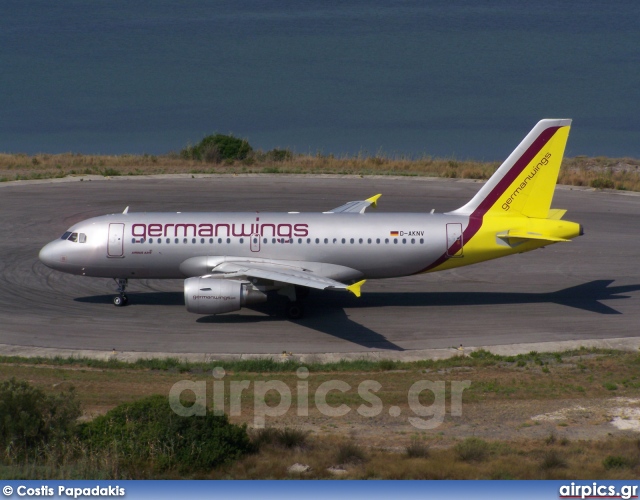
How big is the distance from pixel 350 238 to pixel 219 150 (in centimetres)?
4174

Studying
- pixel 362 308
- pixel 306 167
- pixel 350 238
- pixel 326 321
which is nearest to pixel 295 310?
pixel 326 321

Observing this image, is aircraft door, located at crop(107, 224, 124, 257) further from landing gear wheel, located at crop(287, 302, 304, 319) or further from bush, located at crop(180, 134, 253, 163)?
bush, located at crop(180, 134, 253, 163)

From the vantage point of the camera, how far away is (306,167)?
71125mm

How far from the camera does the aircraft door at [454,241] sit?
3538cm

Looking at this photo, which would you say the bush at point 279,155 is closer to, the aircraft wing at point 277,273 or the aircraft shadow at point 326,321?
the aircraft shadow at point 326,321

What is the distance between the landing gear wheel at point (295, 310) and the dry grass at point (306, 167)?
108ft

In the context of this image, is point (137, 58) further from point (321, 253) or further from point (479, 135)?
point (321, 253)

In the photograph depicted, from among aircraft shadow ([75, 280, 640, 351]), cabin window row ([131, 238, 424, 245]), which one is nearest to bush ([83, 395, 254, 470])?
aircraft shadow ([75, 280, 640, 351])

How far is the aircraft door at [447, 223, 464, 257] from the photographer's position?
116 feet

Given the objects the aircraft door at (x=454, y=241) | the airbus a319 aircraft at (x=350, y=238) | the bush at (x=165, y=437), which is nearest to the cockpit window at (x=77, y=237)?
the airbus a319 aircraft at (x=350, y=238)

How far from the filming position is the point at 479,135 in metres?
117

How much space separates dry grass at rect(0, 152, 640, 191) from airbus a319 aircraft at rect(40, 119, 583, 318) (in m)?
28.7

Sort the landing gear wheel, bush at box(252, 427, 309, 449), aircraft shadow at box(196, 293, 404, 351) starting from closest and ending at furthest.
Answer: bush at box(252, 427, 309, 449) < aircraft shadow at box(196, 293, 404, 351) < the landing gear wheel

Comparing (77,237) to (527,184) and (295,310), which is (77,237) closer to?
(295,310)
